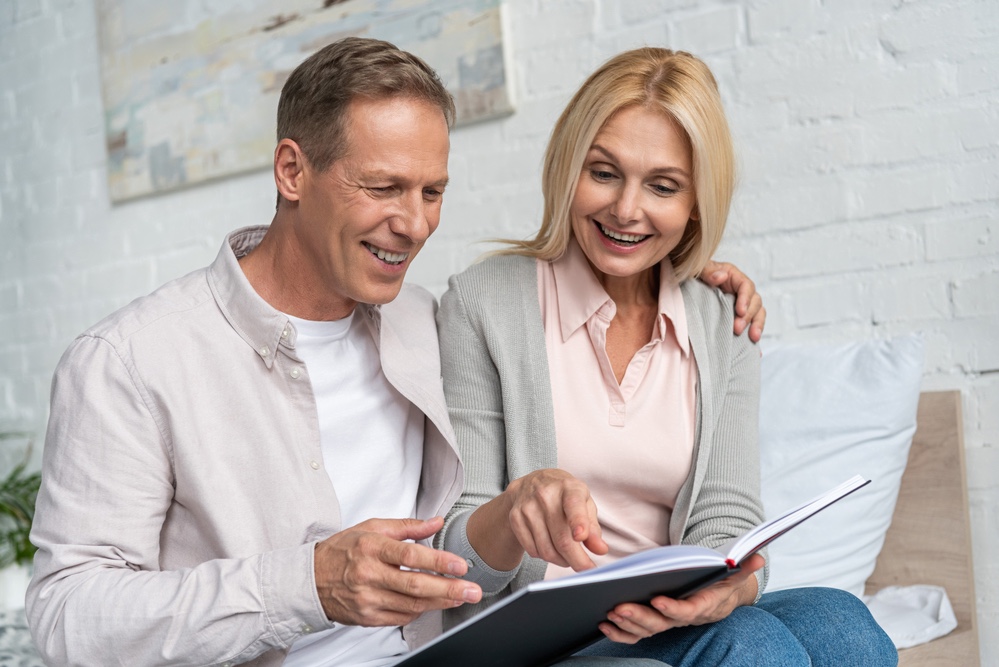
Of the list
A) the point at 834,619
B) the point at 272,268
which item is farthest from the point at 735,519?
the point at 272,268

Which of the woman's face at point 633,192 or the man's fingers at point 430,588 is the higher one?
the woman's face at point 633,192

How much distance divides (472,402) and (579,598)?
22.4 inches

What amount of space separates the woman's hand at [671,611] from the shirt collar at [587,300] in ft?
1.56

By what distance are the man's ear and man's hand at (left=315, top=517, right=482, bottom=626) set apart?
0.48 metres

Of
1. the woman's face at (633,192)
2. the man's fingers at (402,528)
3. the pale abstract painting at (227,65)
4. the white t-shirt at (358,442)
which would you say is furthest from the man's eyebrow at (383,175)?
the pale abstract painting at (227,65)

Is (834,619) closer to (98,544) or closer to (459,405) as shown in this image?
(459,405)

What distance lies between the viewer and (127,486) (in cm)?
→ 113

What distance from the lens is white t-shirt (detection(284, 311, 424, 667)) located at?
4.21 feet

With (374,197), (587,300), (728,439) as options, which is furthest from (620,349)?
(374,197)

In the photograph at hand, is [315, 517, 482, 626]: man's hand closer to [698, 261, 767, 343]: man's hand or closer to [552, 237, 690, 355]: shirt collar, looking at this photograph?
[552, 237, 690, 355]: shirt collar

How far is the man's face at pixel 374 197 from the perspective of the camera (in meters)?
1.25

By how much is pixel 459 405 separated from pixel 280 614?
1.57 ft

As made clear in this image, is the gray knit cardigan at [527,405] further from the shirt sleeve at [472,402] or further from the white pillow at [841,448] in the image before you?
the white pillow at [841,448]

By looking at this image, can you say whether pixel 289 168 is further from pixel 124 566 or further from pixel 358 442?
pixel 124 566
